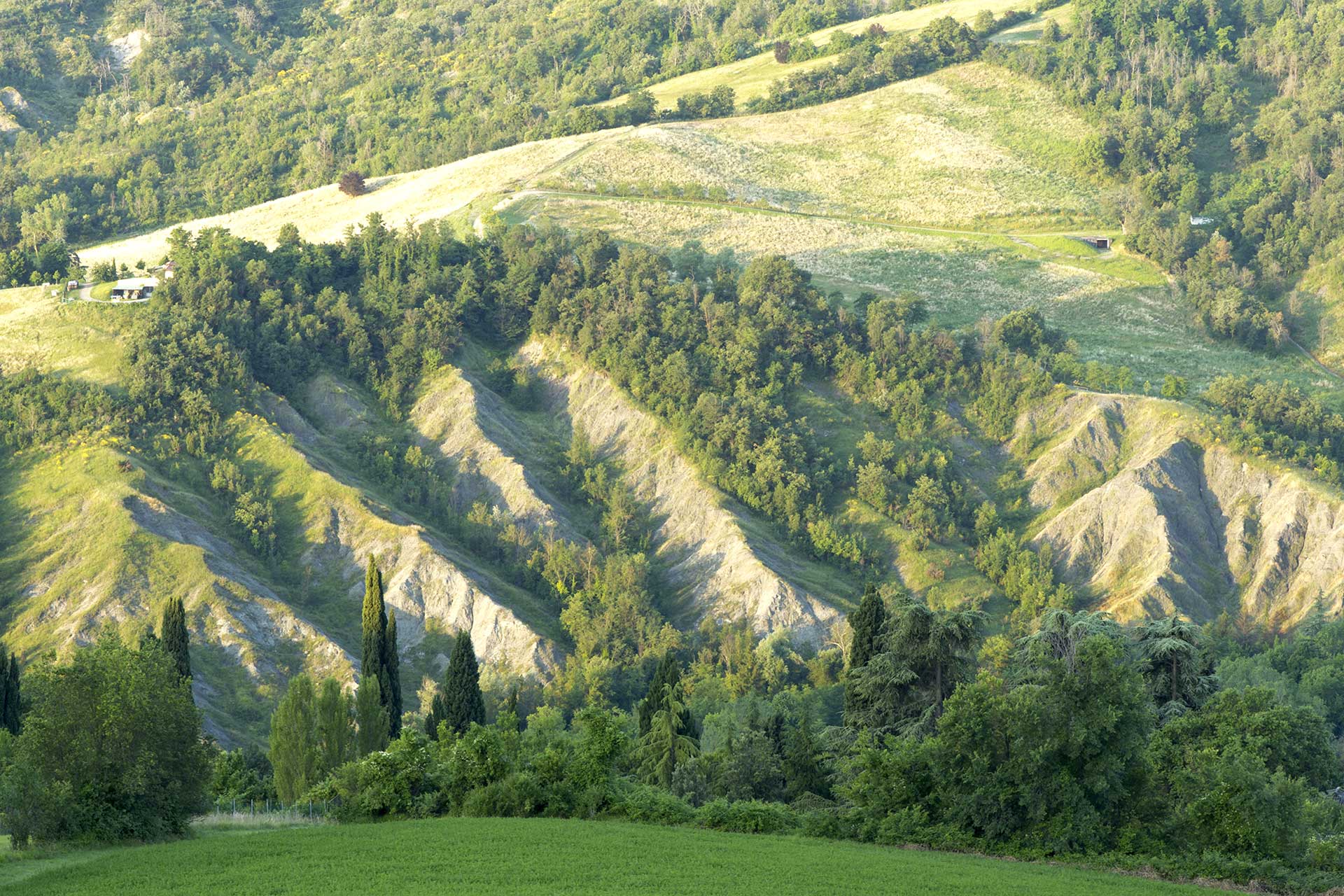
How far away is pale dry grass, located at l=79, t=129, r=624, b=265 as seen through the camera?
441ft

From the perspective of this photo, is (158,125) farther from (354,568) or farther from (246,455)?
(354,568)

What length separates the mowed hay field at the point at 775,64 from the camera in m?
172

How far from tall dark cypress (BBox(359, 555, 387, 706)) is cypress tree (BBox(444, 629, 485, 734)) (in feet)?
9.65

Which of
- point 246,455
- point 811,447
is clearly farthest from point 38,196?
point 811,447

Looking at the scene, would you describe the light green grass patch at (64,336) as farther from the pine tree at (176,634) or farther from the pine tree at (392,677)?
the pine tree at (392,677)

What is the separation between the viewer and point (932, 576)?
95688 millimetres

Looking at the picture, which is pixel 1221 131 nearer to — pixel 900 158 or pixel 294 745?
pixel 900 158

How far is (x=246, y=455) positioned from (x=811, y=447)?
122ft

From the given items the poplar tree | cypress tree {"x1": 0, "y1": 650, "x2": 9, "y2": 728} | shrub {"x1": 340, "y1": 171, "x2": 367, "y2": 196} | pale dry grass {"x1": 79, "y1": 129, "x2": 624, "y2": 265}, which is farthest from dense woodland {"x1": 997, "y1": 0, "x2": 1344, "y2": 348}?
cypress tree {"x1": 0, "y1": 650, "x2": 9, "y2": 728}

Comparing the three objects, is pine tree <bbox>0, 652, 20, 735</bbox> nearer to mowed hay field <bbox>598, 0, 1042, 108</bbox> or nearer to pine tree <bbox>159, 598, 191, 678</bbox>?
pine tree <bbox>159, 598, 191, 678</bbox>

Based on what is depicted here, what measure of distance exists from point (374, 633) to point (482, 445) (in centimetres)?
3392

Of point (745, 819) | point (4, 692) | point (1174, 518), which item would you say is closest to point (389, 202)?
point (1174, 518)

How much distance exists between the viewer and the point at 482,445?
104188 millimetres

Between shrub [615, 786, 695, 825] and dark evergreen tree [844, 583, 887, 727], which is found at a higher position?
shrub [615, 786, 695, 825]
